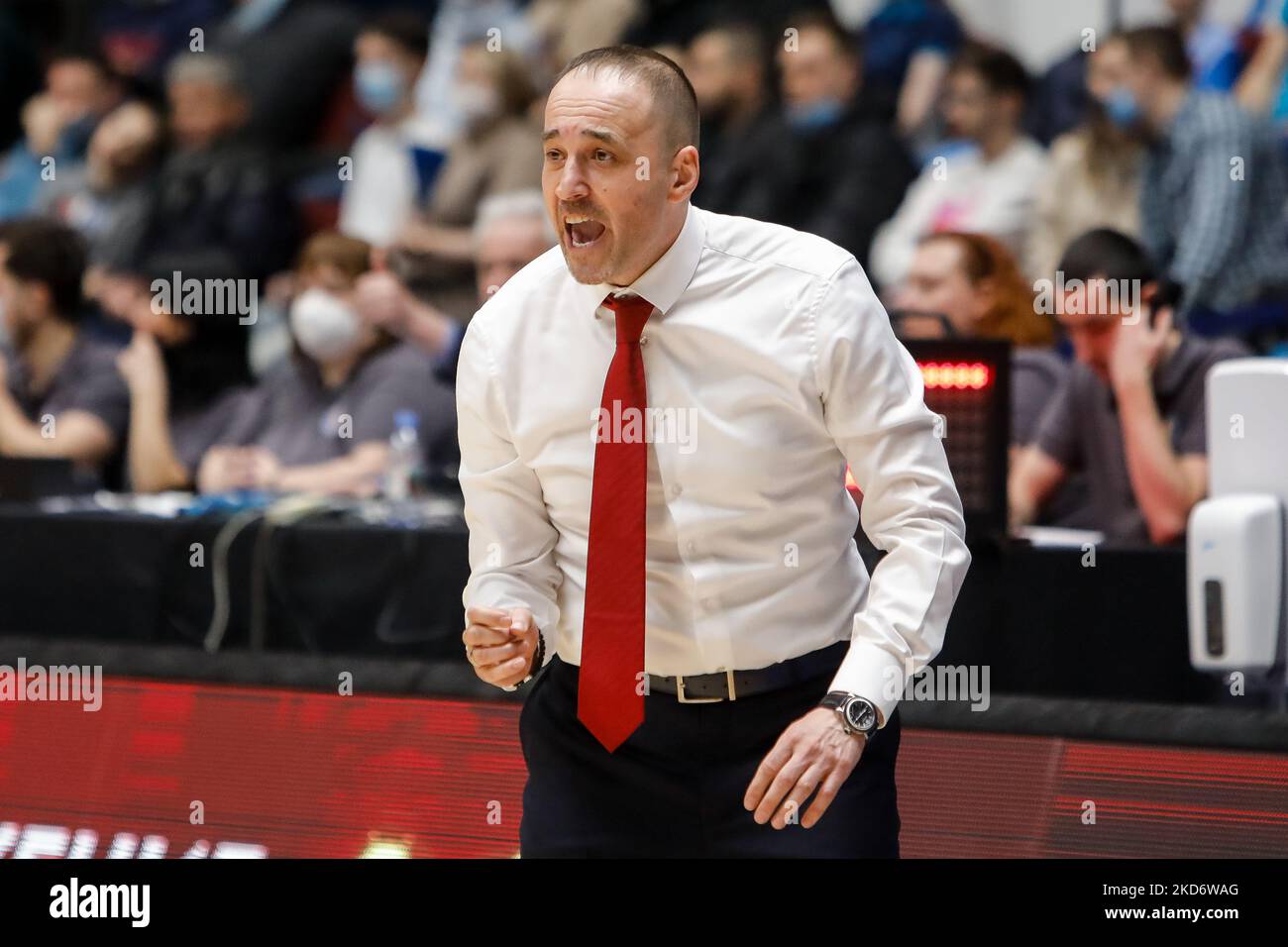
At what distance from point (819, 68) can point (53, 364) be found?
307 centimetres

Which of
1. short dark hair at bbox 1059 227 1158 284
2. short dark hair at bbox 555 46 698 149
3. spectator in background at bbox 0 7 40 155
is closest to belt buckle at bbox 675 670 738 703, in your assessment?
short dark hair at bbox 555 46 698 149

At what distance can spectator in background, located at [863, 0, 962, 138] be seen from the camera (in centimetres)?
803

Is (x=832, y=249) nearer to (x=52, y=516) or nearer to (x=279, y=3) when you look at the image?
(x=52, y=516)

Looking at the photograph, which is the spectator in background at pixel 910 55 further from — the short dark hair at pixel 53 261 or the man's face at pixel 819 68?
the short dark hair at pixel 53 261

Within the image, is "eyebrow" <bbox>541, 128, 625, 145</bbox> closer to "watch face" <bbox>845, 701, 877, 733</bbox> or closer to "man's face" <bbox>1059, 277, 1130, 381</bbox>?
"watch face" <bbox>845, 701, 877, 733</bbox>

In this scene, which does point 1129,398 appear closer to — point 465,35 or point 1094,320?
point 1094,320

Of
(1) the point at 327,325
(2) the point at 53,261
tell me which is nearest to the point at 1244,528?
(1) the point at 327,325

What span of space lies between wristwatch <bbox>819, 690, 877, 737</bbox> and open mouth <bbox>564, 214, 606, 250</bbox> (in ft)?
2.36

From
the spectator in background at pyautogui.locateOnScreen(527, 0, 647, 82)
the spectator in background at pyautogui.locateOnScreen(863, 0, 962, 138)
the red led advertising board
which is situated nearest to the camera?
the red led advertising board

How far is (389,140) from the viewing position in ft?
28.1

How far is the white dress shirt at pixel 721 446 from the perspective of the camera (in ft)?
9.09

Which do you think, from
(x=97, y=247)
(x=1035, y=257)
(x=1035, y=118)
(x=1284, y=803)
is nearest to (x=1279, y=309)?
(x=1035, y=257)

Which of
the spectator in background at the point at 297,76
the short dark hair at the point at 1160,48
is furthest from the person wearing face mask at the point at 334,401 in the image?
the spectator in background at the point at 297,76

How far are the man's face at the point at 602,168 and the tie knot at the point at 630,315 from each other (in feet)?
0.25
